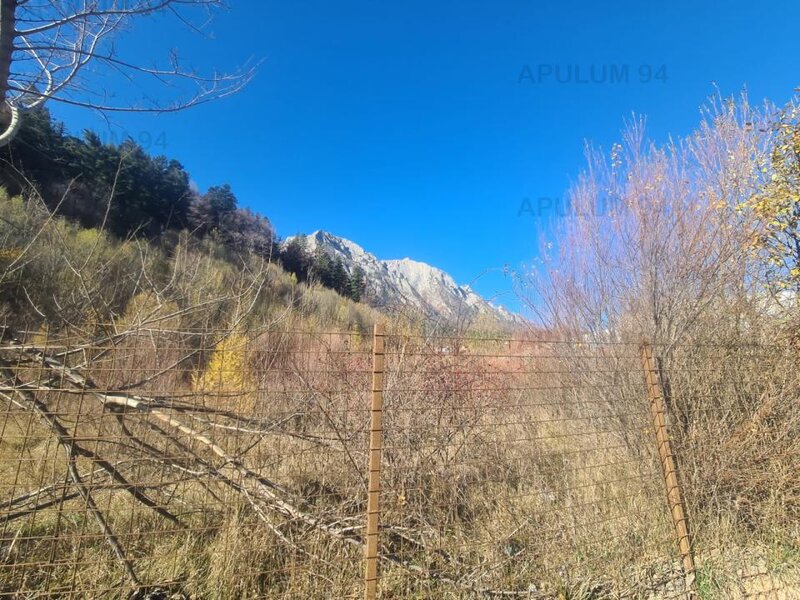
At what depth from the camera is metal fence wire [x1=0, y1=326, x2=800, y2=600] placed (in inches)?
108

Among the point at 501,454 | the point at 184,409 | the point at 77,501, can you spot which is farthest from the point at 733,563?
the point at 77,501

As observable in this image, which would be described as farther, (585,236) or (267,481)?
(585,236)

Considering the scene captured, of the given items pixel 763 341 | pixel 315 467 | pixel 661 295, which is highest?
pixel 661 295

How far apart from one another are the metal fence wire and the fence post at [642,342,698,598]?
0.01m

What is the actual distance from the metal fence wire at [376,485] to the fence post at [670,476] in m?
0.01

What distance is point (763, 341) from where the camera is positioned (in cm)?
438

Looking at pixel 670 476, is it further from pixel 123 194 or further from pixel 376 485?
pixel 123 194

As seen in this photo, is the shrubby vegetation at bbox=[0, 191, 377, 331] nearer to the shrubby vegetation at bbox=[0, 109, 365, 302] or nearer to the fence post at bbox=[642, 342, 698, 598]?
the fence post at bbox=[642, 342, 698, 598]

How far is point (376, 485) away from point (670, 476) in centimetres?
236

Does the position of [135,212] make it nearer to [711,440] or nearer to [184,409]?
[184,409]

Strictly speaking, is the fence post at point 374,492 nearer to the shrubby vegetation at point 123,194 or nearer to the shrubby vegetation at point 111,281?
the shrubby vegetation at point 111,281

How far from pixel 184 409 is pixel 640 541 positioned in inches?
145

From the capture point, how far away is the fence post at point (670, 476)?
3023 millimetres

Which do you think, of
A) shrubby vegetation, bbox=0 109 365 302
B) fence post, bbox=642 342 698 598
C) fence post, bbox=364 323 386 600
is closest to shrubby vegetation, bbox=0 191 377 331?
fence post, bbox=364 323 386 600
